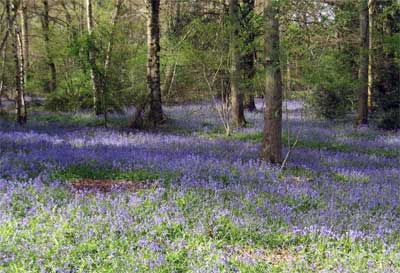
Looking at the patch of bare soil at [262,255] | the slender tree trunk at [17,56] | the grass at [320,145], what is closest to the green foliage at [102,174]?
the patch of bare soil at [262,255]

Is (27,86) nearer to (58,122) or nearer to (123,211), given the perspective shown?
(58,122)

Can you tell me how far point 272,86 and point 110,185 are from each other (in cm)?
375

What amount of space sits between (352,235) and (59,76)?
21.4 metres

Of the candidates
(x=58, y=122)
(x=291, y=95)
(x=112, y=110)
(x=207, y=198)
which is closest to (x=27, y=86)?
(x=112, y=110)

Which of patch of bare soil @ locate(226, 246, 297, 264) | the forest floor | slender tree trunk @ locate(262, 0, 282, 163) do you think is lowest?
patch of bare soil @ locate(226, 246, 297, 264)

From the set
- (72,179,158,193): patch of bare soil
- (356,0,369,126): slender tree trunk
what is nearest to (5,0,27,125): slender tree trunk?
(72,179,158,193): patch of bare soil

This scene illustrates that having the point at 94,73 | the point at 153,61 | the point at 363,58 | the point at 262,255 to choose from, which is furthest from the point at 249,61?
the point at 262,255

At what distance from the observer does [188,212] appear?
19.3 ft

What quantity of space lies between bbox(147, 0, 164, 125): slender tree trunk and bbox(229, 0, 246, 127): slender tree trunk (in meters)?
2.54

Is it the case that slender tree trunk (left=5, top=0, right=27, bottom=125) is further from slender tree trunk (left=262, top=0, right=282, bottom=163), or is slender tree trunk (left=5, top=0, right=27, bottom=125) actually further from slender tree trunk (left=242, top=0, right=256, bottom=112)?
slender tree trunk (left=262, top=0, right=282, bottom=163)

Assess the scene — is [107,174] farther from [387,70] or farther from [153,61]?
[387,70]

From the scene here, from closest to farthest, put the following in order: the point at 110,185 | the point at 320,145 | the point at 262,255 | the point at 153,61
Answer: the point at 262,255 < the point at 110,185 < the point at 320,145 < the point at 153,61

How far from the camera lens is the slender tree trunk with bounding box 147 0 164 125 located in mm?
15078

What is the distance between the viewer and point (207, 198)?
21.1ft
